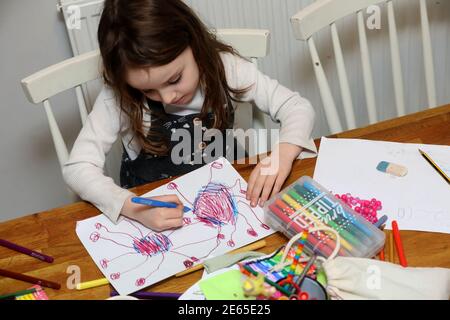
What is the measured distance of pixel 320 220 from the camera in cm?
85

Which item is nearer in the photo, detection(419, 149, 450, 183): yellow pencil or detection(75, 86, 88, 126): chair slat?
detection(419, 149, 450, 183): yellow pencil

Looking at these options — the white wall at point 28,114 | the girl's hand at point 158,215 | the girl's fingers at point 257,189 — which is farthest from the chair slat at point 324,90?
the white wall at point 28,114

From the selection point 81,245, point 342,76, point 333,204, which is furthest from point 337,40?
point 81,245

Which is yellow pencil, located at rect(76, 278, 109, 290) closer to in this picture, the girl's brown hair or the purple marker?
the purple marker

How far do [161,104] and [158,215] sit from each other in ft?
1.13

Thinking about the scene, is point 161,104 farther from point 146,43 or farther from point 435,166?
point 435,166

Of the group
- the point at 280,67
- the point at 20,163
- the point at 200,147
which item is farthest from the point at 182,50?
the point at 20,163

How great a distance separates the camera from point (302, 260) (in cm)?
78

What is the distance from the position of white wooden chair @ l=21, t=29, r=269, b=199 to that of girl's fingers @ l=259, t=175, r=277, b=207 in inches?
12.7

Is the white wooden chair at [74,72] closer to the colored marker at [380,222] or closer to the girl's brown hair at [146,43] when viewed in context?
the girl's brown hair at [146,43]

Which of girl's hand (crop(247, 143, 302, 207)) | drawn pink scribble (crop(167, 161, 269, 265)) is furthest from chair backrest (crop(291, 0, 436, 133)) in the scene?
drawn pink scribble (crop(167, 161, 269, 265))

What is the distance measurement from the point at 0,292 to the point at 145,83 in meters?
0.42

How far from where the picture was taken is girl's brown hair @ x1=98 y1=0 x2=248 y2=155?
38.9 inches

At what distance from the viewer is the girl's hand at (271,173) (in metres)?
0.96
